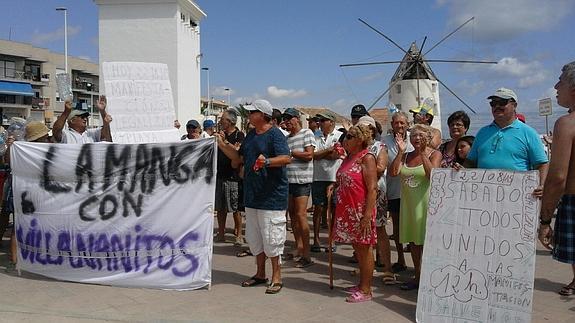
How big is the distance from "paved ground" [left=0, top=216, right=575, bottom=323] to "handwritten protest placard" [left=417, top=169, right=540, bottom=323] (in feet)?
1.51

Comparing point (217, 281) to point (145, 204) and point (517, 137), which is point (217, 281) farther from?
point (517, 137)

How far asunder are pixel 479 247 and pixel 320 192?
10.7 ft

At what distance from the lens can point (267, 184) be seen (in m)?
5.21

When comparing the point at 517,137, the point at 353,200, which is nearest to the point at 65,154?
the point at 353,200

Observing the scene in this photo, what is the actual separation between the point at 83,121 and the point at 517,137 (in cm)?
539

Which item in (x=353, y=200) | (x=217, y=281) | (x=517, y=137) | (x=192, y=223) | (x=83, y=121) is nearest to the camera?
(x=517, y=137)

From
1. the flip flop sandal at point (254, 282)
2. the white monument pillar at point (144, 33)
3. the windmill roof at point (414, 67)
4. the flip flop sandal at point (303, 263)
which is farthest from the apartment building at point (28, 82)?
the flip flop sandal at point (254, 282)

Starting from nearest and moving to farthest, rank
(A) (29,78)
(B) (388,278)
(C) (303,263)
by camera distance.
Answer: (B) (388,278) < (C) (303,263) < (A) (29,78)

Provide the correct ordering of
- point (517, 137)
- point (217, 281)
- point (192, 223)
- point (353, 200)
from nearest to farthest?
point (517, 137) < point (353, 200) < point (192, 223) < point (217, 281)

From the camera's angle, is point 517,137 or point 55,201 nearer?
point 517,137

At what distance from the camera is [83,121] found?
686cm

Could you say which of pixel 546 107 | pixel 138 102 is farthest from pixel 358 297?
pixel 546 107

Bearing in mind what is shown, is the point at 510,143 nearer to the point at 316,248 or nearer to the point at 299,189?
the point at 299,189

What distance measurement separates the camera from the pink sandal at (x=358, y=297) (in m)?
4.91
